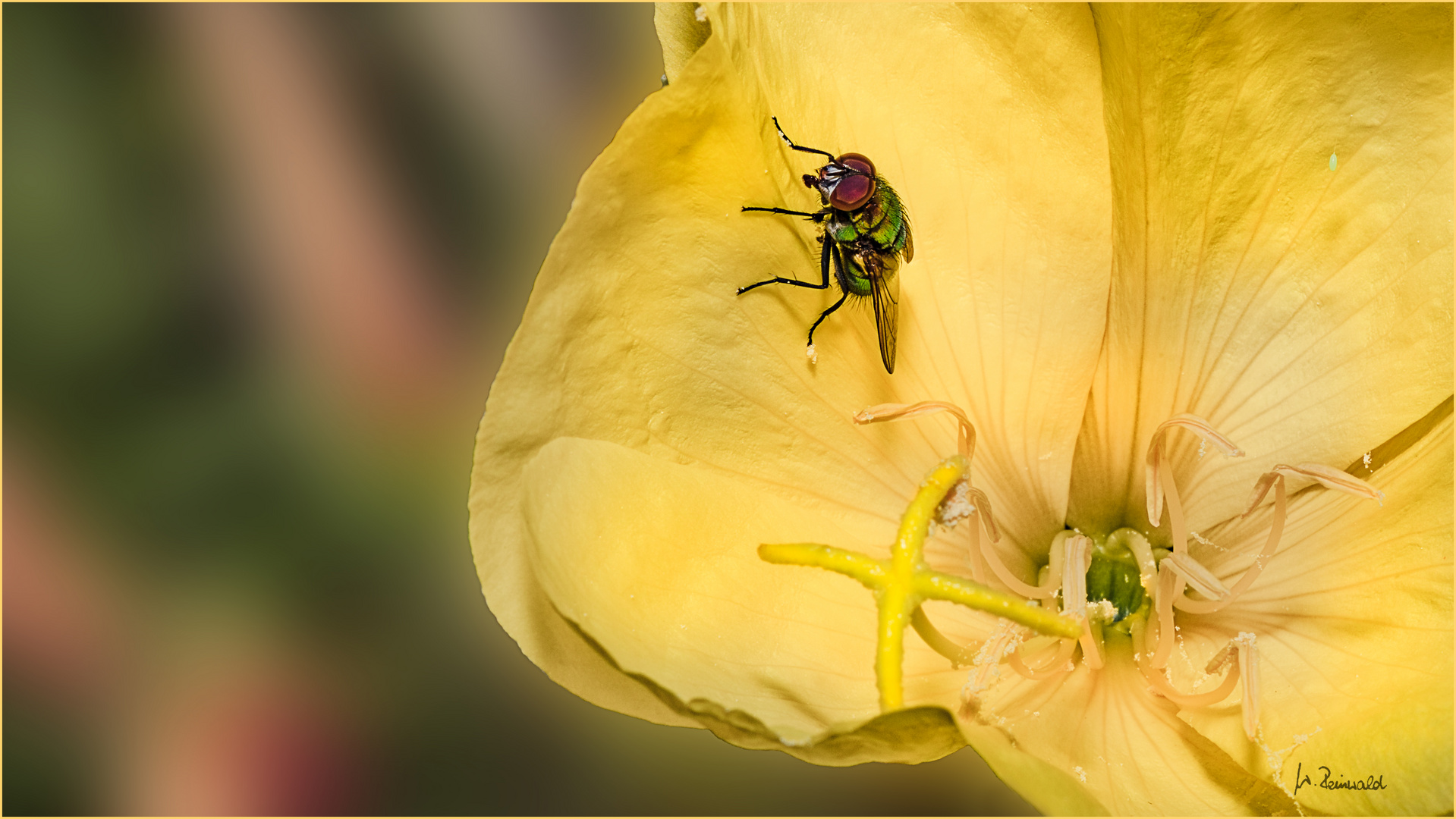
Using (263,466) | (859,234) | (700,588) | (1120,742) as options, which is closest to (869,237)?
(859,234)

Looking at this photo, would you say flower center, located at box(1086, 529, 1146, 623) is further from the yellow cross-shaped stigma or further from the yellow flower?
the yellow cross-shaped stigma

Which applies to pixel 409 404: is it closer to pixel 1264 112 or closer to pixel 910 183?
pixel 910 183

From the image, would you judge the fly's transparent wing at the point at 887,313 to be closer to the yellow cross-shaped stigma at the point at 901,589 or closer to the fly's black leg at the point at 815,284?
the fly's black leg at the point at 815,284

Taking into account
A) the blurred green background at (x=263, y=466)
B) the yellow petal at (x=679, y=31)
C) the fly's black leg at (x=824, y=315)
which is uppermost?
the yellow petal at (x=679, y=31)

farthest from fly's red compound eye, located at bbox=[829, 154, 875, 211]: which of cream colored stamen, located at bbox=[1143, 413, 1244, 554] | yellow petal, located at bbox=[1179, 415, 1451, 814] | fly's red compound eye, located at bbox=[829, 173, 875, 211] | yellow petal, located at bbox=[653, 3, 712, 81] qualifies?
yellow petal, located at bbox=[1179, 415, 1451, 814]

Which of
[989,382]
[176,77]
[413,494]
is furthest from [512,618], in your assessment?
[176,77]
